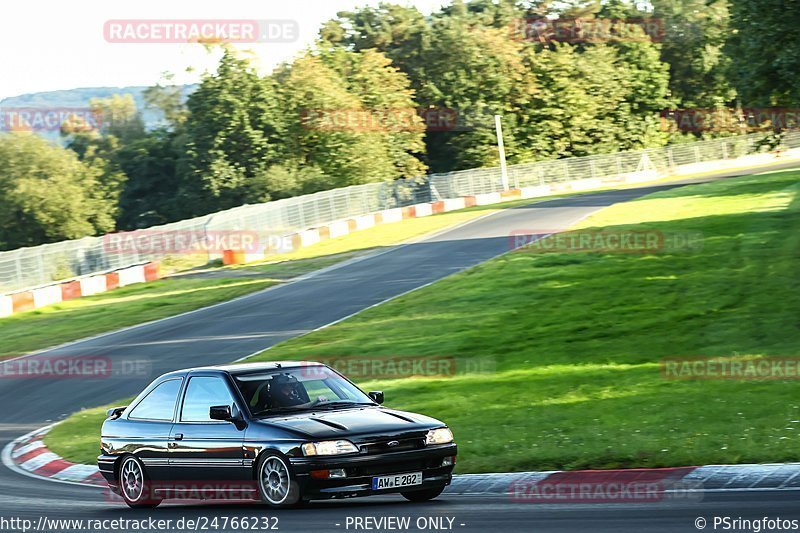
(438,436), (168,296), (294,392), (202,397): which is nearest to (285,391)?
(294,392)

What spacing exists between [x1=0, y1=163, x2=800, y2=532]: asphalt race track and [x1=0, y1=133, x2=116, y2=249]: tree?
32.0 m

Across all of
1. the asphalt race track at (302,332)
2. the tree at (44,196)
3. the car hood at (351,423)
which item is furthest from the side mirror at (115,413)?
the tree at (44,196)

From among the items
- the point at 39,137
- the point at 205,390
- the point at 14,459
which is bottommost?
the point at 14,459

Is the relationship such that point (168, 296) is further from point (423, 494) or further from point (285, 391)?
point (423, 494)

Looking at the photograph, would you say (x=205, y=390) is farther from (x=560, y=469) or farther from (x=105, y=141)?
(x=105, y=141)

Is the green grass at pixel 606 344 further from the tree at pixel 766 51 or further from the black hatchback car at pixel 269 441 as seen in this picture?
the tree at pixel 766 51

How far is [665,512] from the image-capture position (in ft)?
26.1

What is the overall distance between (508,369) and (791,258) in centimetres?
939

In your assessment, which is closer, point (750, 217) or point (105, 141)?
point (750, 217)

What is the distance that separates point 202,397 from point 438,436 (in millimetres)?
2382

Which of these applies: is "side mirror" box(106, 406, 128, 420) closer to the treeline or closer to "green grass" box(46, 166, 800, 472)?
"green grass" box(46, 166, 800, 472)

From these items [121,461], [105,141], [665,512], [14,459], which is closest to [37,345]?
[14,459]

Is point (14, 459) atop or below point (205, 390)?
below

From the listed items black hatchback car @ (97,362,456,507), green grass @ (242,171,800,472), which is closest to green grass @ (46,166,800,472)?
green grass @ (242,171,800,472)
